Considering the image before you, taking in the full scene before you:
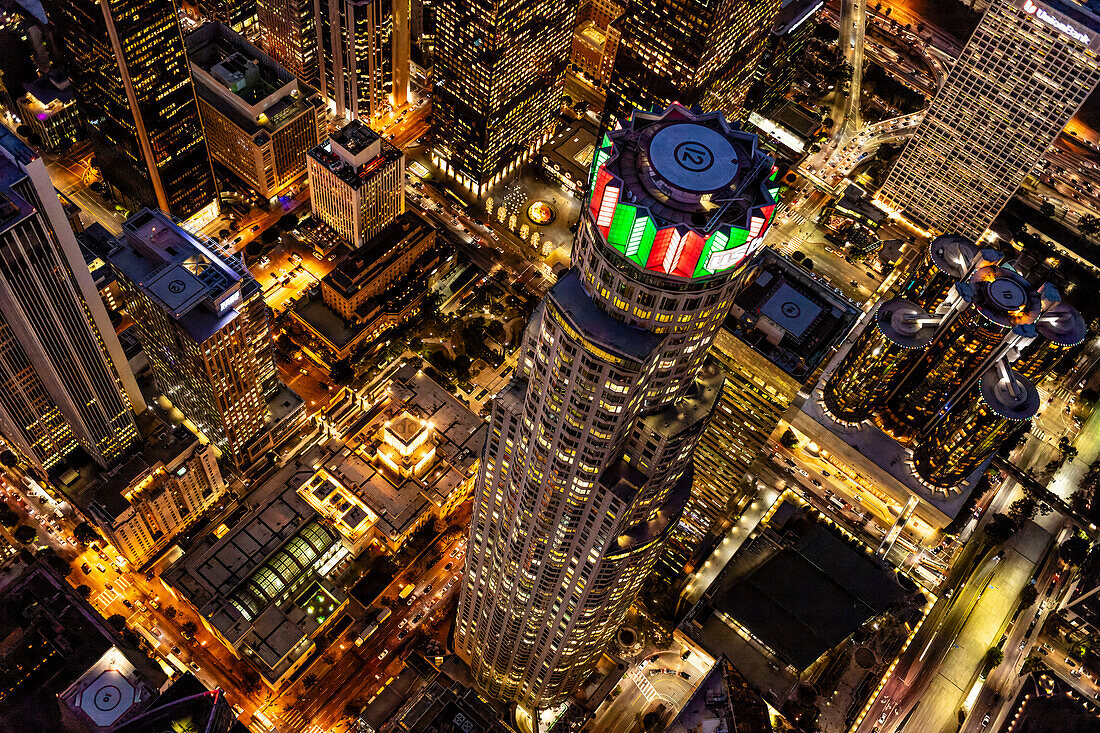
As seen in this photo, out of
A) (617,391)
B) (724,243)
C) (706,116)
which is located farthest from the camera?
(617,391)

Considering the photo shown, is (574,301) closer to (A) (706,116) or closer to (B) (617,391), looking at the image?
(B) (617,391)

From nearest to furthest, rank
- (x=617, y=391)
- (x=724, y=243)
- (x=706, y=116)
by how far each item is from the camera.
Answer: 1. (x=724, y=243)
2. (x=706, y=116)
3. (x=617, y=391)

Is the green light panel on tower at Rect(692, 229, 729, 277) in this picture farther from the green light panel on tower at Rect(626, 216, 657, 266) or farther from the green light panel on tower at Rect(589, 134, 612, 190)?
the green light panel on tower at Rect(589, 134, 612, 190)

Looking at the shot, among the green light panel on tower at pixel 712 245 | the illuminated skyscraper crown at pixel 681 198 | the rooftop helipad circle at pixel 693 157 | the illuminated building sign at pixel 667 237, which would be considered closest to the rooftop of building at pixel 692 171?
the rooftop helipad circle at pixel 693 157

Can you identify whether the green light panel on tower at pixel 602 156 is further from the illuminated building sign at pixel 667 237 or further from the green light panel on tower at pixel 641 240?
the green light panel on tower at pixel 641 240

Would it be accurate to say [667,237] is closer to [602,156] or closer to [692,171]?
[692,171]

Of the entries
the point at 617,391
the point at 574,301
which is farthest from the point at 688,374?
the point at 574,301

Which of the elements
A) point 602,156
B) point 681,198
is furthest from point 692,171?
point 602,156

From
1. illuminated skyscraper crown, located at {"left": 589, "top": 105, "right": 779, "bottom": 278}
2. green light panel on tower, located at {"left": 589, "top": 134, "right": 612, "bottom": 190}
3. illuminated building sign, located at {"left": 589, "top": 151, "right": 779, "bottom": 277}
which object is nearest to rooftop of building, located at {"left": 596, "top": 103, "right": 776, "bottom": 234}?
illuminated skyscraper crown, located at {"left": 589, "top": 105, "right": 779, "bottom": 278}
